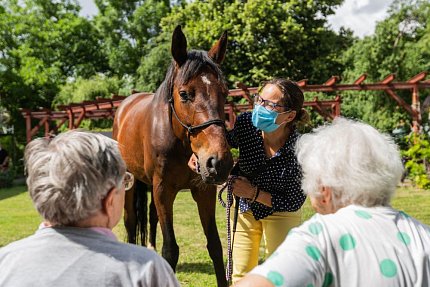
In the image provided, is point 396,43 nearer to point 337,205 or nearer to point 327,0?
point 327,0

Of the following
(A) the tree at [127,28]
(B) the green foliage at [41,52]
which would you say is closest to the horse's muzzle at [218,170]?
(B) the green foliage at [41,52]

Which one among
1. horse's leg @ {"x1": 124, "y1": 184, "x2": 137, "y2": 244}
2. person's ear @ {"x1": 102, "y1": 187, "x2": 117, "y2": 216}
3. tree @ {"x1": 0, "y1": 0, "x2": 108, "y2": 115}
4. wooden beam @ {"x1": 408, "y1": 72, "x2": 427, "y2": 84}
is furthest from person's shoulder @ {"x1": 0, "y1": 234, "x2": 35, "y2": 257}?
tree @ {"x1": 0, "y1": 0, "x2": 108, "y2": 115}

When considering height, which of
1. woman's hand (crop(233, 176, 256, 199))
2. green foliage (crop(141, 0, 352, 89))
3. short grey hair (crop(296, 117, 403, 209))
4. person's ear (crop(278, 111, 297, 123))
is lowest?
woman's hand (crop(233, 176, 256, 199))

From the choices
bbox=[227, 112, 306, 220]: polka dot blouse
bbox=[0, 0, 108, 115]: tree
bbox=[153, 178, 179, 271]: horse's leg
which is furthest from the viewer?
bbox=[0, 0, 108, 115]: tree

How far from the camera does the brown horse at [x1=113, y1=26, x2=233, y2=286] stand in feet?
11.1

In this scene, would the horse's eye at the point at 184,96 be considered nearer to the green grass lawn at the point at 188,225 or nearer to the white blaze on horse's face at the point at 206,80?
the white blaze on horse's face at the point at 206,80

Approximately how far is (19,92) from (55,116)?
32.4 feet

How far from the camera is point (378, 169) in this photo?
62.3 inches

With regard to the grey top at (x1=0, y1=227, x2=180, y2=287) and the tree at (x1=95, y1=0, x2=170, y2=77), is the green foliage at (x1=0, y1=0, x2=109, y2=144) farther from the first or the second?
the grey top at (x1=0, y1=227, x2=180, y2=287)

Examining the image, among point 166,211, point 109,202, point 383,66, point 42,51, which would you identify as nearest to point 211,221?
point 166,211

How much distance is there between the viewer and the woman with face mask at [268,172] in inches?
121

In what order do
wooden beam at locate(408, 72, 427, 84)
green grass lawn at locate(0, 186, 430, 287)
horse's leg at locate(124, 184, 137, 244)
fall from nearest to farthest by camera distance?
1. green grass lawn at locate(0, 186, 430, 287)
2. horse's leg at locate(124, 184, 137, 244)
3. wooden beam at locate(408, 72, 427, 84)

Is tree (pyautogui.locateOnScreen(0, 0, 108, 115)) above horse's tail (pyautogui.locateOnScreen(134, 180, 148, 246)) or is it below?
above

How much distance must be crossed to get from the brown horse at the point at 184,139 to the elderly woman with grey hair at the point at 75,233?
1.67 meters
